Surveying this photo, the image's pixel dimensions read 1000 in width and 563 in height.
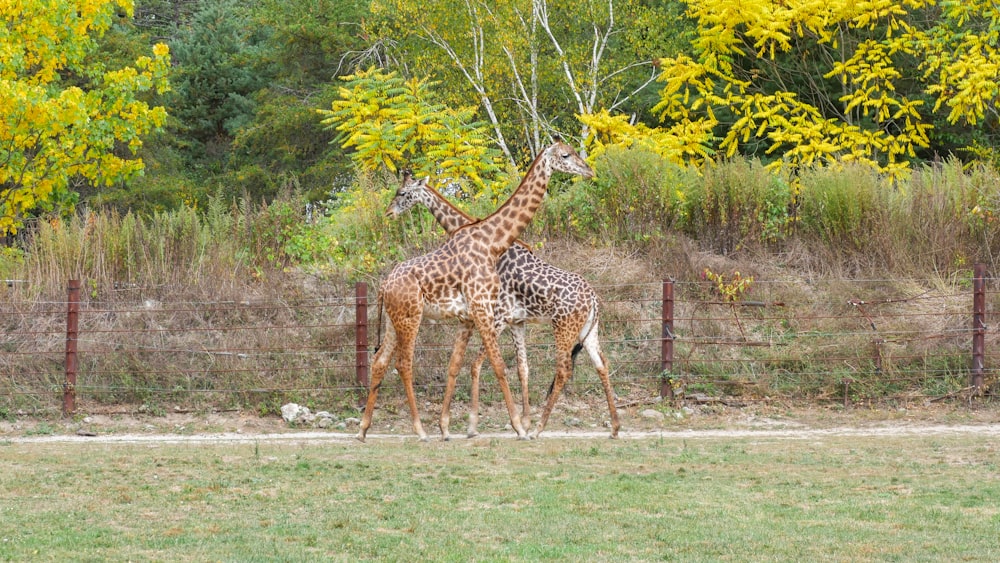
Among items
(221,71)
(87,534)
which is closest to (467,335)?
(87,534)

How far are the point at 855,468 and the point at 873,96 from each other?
574 inches

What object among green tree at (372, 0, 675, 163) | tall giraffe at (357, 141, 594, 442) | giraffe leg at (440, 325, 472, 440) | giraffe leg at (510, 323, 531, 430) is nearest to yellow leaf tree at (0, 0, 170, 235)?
green tree at (372, 0, 675, 163)

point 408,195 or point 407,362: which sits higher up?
point 408,195

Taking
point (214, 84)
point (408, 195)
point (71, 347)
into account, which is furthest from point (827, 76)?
point (214, 84)

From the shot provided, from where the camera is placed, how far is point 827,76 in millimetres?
23688

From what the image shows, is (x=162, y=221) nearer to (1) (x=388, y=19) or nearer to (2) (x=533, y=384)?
(2) (x=533, y=384)

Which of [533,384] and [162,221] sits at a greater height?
[162,221]

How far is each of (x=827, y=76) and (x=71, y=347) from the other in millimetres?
14349

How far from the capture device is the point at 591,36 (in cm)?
2859

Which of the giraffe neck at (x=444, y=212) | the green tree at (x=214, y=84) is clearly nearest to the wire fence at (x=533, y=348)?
the giraffe neck at (x=444, y=212)

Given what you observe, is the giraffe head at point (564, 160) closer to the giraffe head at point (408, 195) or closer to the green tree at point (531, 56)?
the giraffe head at point (408, 195)

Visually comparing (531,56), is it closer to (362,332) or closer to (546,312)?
(362,332)

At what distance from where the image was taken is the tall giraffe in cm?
1339

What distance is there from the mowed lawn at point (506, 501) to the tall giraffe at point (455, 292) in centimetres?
79
